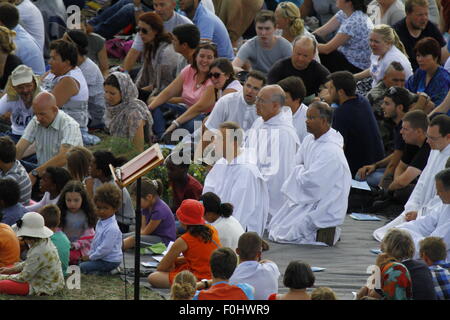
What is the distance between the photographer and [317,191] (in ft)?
42.8

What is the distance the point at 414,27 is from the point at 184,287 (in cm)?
765

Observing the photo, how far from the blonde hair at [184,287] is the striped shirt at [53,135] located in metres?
4.07

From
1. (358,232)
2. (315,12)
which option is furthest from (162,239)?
(315,12)

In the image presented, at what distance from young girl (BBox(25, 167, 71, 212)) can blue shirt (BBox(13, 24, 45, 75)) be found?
3.61 metres

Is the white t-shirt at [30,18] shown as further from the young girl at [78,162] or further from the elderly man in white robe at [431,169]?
the elderly man in white robe at [431,169]

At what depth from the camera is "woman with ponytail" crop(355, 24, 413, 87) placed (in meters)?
15.5

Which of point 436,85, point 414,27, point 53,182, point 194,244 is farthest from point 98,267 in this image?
point 414,27

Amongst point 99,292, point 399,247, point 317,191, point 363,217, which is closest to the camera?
point 399,247

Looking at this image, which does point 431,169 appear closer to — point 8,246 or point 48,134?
point 48,134

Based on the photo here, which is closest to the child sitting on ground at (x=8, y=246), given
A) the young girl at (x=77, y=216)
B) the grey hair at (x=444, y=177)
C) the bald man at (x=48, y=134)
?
the young girl at (x=77, y=216)

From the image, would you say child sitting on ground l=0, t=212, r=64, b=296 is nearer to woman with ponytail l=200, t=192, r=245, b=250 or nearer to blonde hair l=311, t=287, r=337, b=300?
woman with ponytail l=200, t=192, r=245, b=250

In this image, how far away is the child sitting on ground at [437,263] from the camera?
1027cm
